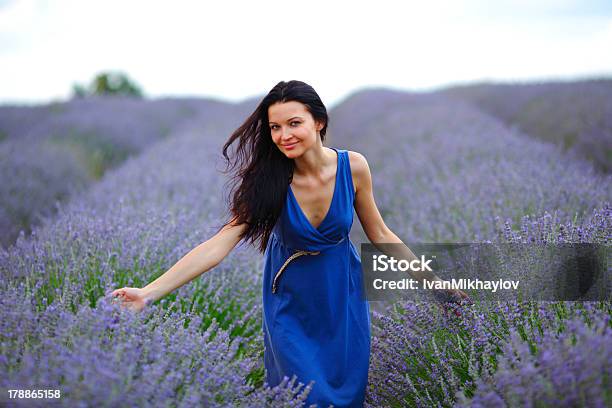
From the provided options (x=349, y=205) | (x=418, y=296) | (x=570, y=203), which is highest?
(x=349, y=205)

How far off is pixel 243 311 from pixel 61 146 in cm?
405

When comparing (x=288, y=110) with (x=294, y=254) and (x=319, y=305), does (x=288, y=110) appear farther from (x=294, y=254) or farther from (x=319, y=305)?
(x=319, y=305)

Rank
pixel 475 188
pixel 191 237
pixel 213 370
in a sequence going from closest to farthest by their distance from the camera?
pixel 213 370 → pixel 191 237 → pixel 475 188

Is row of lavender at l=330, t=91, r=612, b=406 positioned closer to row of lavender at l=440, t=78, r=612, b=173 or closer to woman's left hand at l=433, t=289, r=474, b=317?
woman's left hand at l=433, t=289, r=474, b=317

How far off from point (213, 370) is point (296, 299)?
553mm

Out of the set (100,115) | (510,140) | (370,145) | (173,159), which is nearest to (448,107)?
(370,145)

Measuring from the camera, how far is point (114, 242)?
2.48 meters

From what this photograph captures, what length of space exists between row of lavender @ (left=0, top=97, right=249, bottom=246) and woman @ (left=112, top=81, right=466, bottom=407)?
2014 millimetres

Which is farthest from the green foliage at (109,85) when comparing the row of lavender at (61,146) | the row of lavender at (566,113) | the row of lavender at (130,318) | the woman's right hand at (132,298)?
the woman's right hand at (132,298)

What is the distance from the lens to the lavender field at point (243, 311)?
1.33m

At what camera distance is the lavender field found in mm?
1330

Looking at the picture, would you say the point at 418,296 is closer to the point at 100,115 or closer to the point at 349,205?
the point at 349,205

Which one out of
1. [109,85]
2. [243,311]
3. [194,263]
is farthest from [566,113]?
[109,85]

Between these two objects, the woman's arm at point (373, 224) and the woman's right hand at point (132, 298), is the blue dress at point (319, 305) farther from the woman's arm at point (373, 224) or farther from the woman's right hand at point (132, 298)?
the woman's right hand at point (132, 298)
